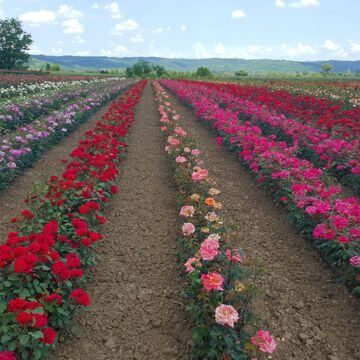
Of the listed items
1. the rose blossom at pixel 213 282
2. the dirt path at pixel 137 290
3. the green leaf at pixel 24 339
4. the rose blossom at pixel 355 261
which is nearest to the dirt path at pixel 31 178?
the dirt path at pixel 137 290

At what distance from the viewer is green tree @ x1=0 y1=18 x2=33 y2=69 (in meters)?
62.0

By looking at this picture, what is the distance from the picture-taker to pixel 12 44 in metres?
63.1

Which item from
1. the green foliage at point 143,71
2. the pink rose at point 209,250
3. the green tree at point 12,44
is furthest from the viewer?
the green foliage at point 143,71

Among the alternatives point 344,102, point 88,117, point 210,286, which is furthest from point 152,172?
point 344,102

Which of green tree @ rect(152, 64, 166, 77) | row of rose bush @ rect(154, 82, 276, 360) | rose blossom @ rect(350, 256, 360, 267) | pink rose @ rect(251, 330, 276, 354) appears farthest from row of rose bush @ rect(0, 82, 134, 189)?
green tree @ rect(152, 64, 166, 77)

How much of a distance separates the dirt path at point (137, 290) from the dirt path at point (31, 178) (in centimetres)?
165

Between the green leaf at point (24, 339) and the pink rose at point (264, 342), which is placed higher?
the pink rose at point (264, 342)

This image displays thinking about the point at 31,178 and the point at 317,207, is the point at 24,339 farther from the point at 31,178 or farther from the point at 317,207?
the point at 31,178

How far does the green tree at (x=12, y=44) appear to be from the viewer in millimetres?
62031

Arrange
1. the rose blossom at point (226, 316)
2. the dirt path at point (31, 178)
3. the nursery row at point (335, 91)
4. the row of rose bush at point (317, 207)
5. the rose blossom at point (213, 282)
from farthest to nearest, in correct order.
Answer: the nursery row at point (335, 91) → the dirt path at point (31, 178) → the row of rose bush at point (317, 207) → the rose blossom at point (213, 282) → the rose blossom at point (226, 316)

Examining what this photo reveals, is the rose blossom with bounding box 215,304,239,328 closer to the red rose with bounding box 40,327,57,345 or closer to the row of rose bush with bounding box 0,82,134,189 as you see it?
the red rose with bounding box 40,327,57,345

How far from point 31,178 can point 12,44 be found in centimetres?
6456

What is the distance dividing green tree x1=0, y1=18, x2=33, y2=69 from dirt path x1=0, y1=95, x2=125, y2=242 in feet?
191

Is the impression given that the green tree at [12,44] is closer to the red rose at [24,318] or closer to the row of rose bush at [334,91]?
the row of rose bush at [334,91]
